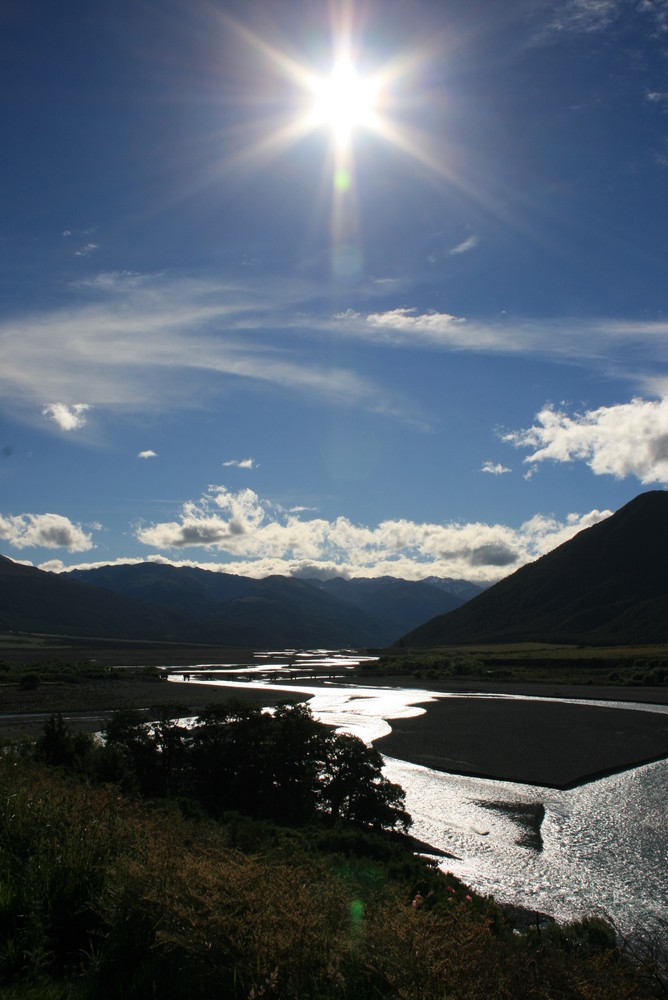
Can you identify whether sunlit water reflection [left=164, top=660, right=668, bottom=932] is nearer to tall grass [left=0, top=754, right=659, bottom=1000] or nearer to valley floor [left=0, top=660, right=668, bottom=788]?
valley floor [left=0, top=660, right=668, bottom=788]

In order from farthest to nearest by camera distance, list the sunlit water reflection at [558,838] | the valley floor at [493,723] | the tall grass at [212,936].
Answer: the valley floor at [493,723] < the sunlit water reflection at [558,838] < the tall grass at [212,936]

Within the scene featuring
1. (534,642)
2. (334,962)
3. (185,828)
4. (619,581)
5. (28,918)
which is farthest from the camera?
(619,581)

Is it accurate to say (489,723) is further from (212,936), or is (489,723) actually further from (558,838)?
(212,936)

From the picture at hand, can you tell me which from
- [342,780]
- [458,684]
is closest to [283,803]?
[342,780]

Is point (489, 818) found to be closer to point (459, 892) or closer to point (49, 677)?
point (459, 892)

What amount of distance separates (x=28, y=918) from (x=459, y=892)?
886 cm

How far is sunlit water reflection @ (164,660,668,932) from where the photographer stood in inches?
655

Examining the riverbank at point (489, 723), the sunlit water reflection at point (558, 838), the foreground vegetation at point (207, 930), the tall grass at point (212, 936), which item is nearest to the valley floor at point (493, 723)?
the riverbank at point (489, 723)

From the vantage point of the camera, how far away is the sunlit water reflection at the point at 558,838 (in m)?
16.6

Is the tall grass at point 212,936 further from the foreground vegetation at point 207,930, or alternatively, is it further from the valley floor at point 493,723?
the valley floor at point 493,723

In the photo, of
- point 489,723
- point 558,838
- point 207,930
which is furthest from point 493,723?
point 207,930

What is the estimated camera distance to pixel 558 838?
2142cm

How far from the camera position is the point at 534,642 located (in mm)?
161500

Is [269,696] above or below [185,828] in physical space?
below
